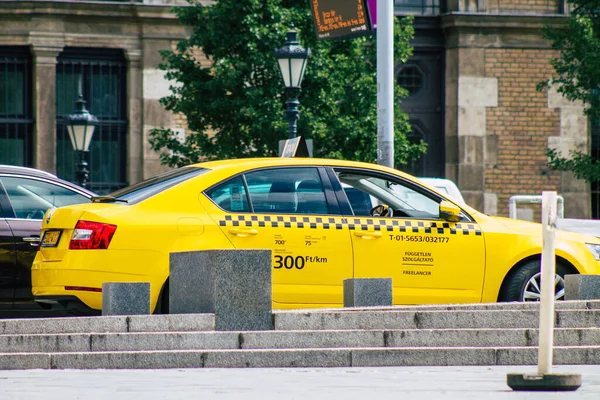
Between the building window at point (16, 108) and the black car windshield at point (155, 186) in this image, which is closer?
the black car windshield at point (155, 186)

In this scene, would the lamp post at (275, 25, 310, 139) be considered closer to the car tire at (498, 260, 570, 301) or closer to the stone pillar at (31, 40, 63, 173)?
the car tire at (498, 260, 570, 301)

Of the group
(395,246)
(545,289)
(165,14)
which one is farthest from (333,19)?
(165,14)

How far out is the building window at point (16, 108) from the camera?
27047mm

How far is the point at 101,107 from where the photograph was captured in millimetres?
27391

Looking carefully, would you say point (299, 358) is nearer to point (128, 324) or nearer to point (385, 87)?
point (128, 324)

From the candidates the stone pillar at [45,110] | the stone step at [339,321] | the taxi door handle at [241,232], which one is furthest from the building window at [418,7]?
the stone step at [339,321]

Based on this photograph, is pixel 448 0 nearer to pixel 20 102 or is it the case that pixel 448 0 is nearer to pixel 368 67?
pixel 368 67

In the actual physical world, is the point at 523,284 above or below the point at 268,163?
below

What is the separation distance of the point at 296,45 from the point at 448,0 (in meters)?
11.1

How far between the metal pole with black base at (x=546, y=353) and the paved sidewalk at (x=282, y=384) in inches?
3.0

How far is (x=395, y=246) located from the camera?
1028cm

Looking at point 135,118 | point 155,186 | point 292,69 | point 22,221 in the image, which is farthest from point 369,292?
point 135,118

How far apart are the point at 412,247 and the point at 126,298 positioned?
245 centimetres

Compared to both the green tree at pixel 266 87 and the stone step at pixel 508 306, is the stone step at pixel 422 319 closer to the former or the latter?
the stone step at pixel 508 306
